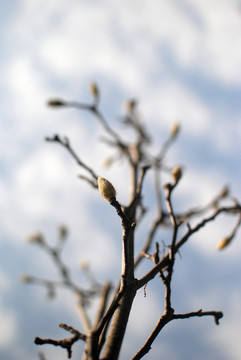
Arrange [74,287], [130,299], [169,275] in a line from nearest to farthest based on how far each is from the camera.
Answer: [130,299], [169,275], [74,287]

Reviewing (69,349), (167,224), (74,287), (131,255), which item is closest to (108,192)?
(131,255)

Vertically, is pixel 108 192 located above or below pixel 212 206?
below

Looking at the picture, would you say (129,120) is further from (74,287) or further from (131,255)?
(131,255)

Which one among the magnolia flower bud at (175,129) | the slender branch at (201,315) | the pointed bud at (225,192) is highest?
the magnolia flower bud at (175,129)

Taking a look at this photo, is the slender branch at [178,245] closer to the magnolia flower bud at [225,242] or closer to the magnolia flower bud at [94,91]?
the magnolia flower bud at [225,242]

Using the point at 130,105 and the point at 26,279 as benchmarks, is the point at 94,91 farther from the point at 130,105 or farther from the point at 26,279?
the point at 26,279

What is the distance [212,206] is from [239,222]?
6.10 feet

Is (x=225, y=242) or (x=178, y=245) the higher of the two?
(x=225, y=242)

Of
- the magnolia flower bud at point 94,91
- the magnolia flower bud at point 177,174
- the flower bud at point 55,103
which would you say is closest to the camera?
the magnolia flower bud at point 177,174

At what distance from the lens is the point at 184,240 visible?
86.4 inches

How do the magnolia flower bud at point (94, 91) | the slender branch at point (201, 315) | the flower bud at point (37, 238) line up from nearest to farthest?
the slender branch at point (201, 315) < the magnolia flower bud at point (94, 91) < the flower bud at point (37, 238)

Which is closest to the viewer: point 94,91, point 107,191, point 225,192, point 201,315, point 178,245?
point 107,191

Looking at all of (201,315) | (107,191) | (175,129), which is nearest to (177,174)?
(107,191)

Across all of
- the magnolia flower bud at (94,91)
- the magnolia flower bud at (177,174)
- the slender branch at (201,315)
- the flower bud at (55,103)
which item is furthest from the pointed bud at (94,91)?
the slender branch at (201,315)
